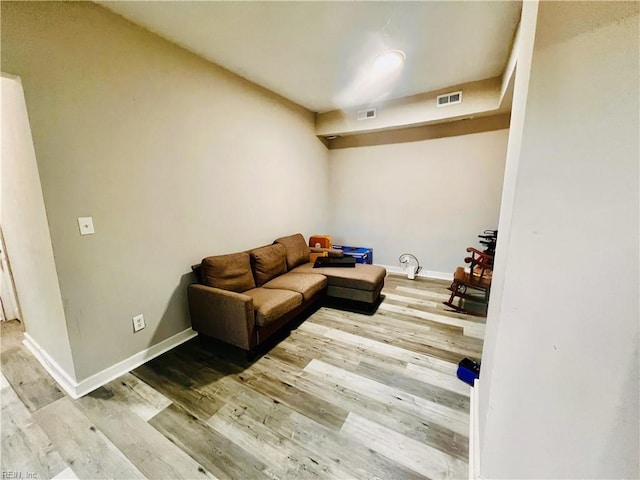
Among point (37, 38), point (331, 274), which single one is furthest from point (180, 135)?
point (331, 274)

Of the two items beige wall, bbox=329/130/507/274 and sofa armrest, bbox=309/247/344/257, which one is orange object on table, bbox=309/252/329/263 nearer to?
sofa armrest, bbox=309/247/344/257

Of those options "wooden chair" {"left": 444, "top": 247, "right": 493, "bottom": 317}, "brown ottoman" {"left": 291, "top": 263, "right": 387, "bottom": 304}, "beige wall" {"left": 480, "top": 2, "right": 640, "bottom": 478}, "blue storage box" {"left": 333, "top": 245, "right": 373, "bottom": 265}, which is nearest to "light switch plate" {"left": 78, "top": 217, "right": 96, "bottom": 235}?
"brown ottoman" {"left": 291, "top": 263, "right": 387, "bottom": 304}

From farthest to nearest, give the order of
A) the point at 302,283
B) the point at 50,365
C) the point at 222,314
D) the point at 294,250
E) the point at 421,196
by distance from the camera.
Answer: the point at 421,196
the point at 294,250
the point at 302,283
the point at 222,314
the point at 50,365

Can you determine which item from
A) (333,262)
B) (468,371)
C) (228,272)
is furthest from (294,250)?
(468,371)

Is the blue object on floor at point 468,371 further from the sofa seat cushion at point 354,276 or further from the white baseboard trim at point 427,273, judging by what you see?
the white baseboard trim at point 427,273

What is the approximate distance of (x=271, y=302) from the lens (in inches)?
86.4

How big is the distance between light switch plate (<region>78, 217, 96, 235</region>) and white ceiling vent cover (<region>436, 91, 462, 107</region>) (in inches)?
149

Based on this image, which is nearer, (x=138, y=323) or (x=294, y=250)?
(x=138, y=323)

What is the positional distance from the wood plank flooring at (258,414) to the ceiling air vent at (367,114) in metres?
3.03

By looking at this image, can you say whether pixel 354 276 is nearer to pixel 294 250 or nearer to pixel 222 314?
pixel 294 250

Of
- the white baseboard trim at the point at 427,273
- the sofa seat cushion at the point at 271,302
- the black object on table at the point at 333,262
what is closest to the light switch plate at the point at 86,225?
the sofa seat cushion at the point at 271,302

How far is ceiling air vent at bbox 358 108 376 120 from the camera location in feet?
12.1

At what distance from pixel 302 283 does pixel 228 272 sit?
764 mm

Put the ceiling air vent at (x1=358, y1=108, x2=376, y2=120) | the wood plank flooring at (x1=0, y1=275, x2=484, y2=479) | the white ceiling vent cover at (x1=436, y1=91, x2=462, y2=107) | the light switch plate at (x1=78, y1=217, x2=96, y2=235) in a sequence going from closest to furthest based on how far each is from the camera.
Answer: the wood plank flooring at (x1=0, y1=275, x2=484, y2=479), the light switch plate at (x1=78, y1=217, x2=96, y2=235), the white ceiling vent cover at (x1=436, y1=91, x2=462, y2=107), the ceiling air vent at (x1=358, y1=108, x2=376, y2=120)
